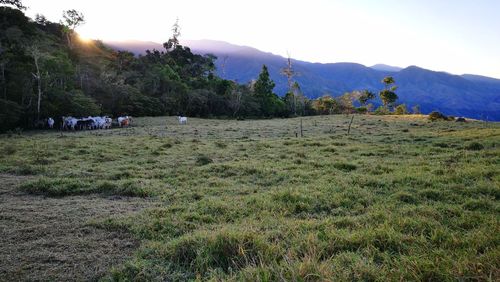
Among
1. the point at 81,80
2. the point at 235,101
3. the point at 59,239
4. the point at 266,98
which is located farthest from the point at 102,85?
the point at 59,239

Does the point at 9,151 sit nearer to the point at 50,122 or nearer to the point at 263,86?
the point at 50,122

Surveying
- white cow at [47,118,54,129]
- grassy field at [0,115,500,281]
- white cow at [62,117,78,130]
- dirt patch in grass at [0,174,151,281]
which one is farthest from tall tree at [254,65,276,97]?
dirt patch in grass at [0,174,151,281]

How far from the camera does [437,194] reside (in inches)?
311

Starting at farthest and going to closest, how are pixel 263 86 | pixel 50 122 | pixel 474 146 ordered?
1. pixel 263 86
2. pixel 50 122
3. pixel 474 146

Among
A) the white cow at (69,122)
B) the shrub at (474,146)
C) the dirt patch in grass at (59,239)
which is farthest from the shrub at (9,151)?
the shrub at (474,146)

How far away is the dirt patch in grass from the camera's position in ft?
14.3

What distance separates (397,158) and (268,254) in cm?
1119

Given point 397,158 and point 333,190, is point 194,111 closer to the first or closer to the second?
point 397,158

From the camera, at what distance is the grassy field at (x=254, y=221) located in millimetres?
4184

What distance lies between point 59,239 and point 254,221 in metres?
3.27

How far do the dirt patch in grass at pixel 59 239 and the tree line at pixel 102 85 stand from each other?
2497 centimetres

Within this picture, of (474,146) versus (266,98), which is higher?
(266,98)

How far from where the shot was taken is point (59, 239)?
A: 534cm

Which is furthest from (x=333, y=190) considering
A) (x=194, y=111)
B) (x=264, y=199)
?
(x=194, y=111)
